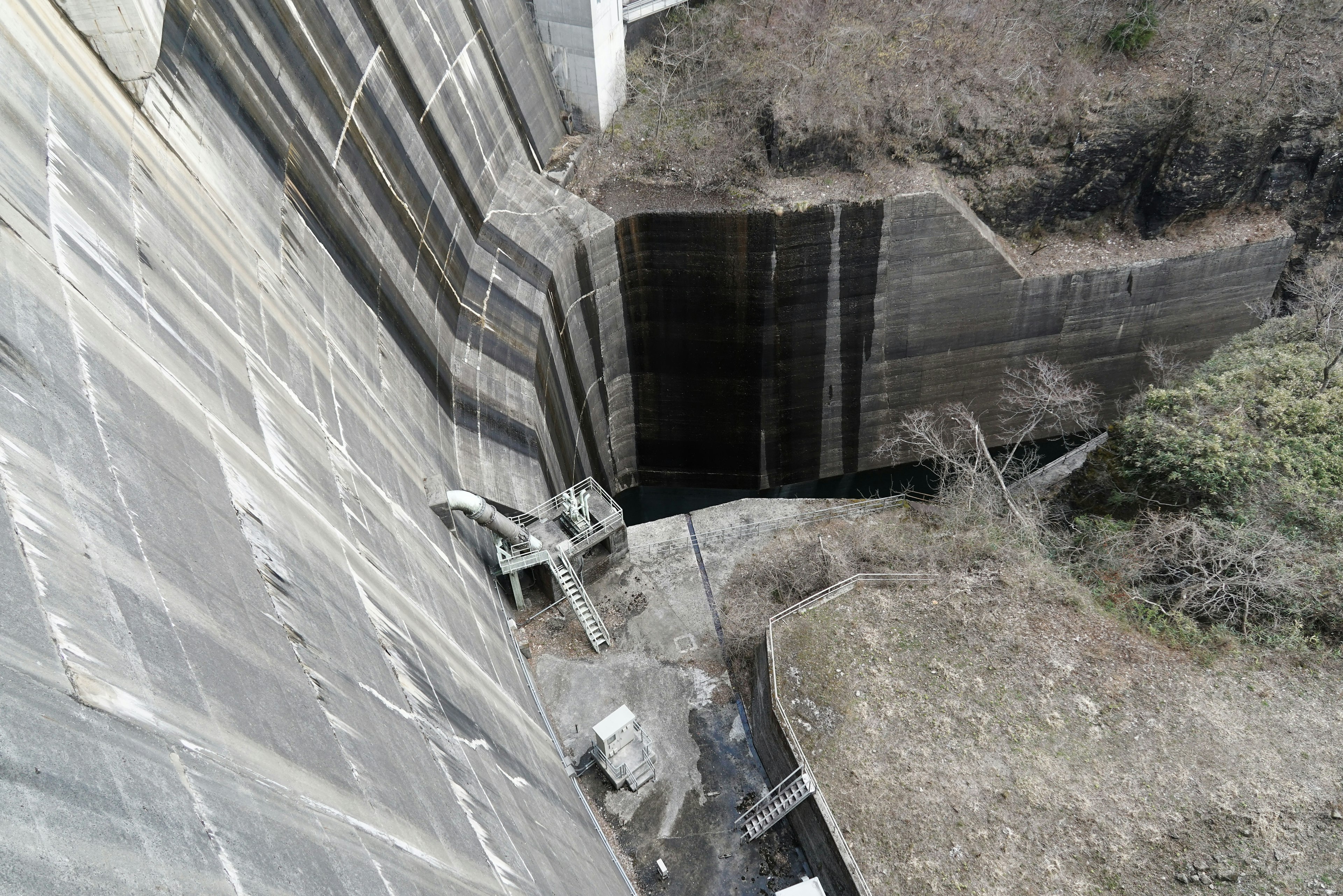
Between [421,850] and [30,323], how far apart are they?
636cm

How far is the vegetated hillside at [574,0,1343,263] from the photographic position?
24688mm

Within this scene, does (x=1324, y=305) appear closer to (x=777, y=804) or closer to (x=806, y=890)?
(x=777, y=804)

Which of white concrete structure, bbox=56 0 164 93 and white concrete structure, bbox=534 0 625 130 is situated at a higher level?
white concrete structure, bbox=56 0 164 93

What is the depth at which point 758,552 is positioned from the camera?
20.6 m

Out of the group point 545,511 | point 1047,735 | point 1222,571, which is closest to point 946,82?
point 1222,571

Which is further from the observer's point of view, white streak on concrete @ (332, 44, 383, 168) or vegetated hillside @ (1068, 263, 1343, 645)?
vegetated hillside @ (1068, 263, 1343, 645)

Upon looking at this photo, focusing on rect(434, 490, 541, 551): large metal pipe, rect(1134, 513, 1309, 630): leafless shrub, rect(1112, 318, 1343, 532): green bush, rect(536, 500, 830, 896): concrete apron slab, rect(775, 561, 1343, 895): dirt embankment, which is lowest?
rect(536, 500, 830, 896): concrete apron slab

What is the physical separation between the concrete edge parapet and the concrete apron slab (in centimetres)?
39

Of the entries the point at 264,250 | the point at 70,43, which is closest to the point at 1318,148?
the point at 264,250

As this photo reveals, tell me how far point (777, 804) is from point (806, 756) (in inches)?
38.6

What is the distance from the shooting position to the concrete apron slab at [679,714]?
1539 cm

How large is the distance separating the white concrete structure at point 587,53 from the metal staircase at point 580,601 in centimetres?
1424

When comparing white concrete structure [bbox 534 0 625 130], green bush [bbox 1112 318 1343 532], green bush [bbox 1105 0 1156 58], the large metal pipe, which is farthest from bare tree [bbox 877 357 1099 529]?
white concrete structure [bbox 534 0 625 130]

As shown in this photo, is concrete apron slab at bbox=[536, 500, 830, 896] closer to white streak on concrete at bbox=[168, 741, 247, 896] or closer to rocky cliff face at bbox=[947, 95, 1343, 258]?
white streak on concrete at bbox=[168, 741, 247, 896]
